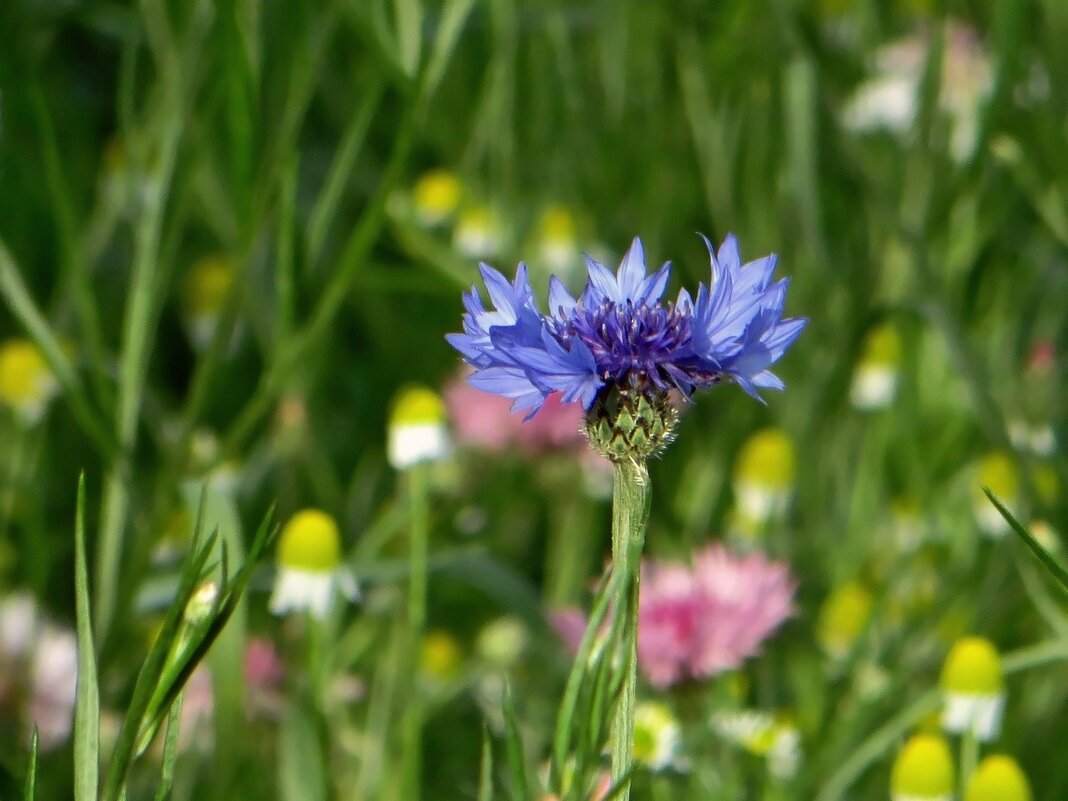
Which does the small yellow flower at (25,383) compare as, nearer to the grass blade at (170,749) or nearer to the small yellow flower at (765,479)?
the small yellow flower at (765,479)

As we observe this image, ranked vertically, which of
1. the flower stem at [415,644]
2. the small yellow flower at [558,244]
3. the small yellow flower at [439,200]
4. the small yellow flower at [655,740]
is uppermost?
the small yellow flower at [439,200]

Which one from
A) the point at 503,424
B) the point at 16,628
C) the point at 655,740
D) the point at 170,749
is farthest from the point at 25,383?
the point at 170,749

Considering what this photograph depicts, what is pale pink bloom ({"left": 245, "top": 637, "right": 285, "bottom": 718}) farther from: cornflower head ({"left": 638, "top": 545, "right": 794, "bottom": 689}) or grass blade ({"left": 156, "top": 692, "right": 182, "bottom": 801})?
grass blade ({"left": 156, "top": 692, "right": 182, "bottom": 801})

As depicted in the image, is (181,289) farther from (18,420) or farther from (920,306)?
(920,306)

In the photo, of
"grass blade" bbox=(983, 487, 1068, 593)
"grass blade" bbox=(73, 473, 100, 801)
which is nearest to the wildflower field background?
"grass blade" bbox=(73, 473, 100, 801)

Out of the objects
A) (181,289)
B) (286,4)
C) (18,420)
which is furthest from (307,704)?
(181,289)

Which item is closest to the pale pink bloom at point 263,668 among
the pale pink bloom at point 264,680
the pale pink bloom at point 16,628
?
the pale pink bloom at point 264,680
